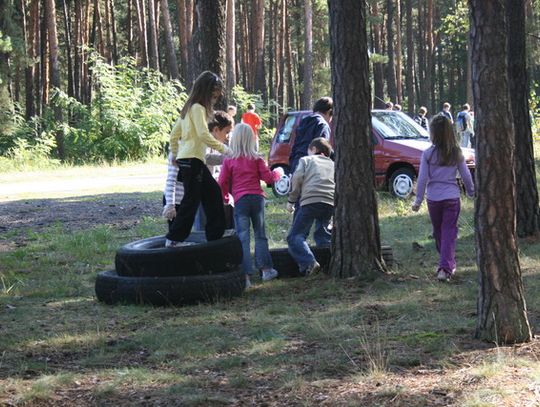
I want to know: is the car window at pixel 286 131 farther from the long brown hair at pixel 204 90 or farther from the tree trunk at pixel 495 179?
the tree trunk at pixel 495 179

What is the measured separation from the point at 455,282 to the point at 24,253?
5.79 meters

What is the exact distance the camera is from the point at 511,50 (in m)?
10.5

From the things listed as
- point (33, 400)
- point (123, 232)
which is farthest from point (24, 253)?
point (33, 400)

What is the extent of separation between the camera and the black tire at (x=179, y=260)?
757cm

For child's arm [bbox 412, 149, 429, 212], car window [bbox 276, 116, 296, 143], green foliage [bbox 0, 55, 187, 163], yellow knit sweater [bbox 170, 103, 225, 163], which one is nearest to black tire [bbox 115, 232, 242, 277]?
yellow knit sweater [bbox 170, 103, 225, 163]

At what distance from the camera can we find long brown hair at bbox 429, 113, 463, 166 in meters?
8.47

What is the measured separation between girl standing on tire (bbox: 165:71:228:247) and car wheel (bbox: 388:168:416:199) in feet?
29.3

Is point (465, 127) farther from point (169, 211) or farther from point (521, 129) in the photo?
point (169, 211)

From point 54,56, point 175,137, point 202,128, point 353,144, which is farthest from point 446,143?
point 54,56

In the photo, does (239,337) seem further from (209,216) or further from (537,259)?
(537,259)

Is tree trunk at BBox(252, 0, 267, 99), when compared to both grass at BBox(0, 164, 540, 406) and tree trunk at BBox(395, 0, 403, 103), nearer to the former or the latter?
tree trunk at BBox(395, 0, 403, 103)

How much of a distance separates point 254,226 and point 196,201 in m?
0.93

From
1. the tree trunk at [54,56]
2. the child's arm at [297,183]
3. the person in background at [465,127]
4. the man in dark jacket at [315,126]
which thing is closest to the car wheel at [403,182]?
the man in dark jacket at [315,126]

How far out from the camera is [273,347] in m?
5.74
